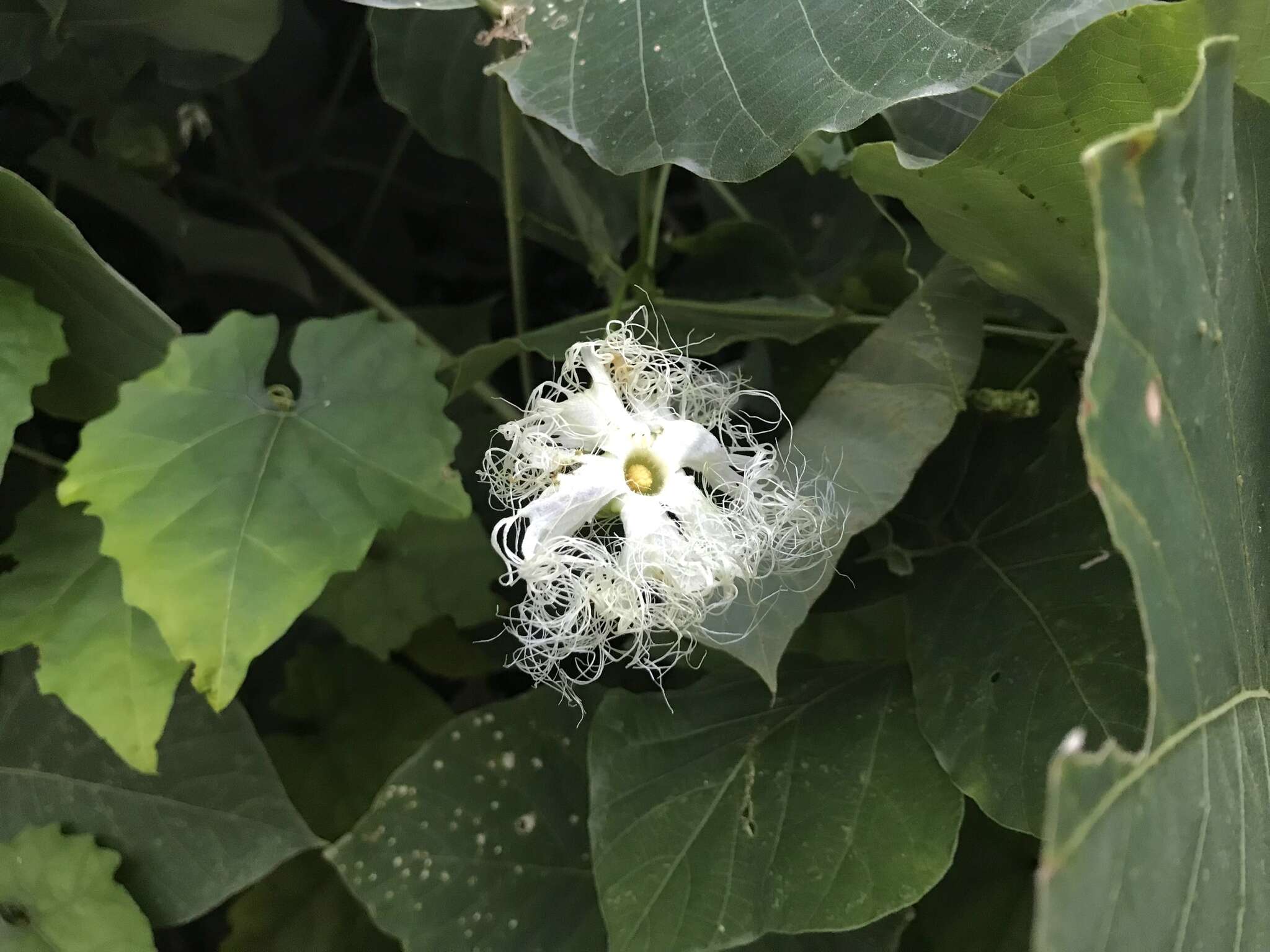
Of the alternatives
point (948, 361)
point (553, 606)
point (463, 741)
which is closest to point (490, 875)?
point (463, 741)

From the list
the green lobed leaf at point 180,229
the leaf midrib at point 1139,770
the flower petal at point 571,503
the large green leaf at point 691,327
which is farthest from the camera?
the green lobed leaf at point 180,229

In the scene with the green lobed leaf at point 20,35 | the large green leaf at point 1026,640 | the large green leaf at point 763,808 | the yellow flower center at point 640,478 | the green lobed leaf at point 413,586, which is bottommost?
the large green leaf at point 763,808

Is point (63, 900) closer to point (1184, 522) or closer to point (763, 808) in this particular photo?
point (763, 808)

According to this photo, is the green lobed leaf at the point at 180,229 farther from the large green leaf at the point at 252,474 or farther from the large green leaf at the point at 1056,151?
the large green leaf at the point at 1056,151

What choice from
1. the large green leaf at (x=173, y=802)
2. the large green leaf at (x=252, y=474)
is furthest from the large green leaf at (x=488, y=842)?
the large green leaf at (x=252, y=474)

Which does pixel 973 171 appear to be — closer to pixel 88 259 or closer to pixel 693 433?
pixel 693 433

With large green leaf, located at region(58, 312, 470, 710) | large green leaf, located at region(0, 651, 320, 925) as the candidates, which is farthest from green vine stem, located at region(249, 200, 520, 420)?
large green leaf, located at region(0, 651, 320, 925)
